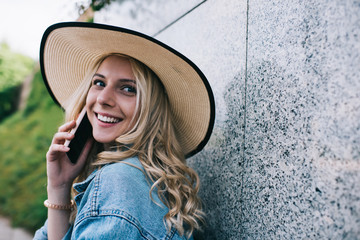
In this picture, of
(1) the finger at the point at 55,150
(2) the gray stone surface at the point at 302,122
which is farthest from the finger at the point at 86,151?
(2) the gray stone surface at the point at 302,122

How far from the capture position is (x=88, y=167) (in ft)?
7.61

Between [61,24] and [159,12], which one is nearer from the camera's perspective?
[61,24]

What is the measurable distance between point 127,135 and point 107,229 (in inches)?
25.1

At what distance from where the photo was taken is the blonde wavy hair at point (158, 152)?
1761 millimetres

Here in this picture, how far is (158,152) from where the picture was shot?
6.31 feet

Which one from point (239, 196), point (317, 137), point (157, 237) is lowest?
point (157, 237)

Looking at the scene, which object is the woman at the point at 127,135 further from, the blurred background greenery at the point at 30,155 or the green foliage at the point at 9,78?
the green foliage at the point at 9,78

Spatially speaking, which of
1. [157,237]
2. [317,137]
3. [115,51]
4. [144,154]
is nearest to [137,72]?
[115,51]

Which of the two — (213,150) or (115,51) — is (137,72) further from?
(213,150)

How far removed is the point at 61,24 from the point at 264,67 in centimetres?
131

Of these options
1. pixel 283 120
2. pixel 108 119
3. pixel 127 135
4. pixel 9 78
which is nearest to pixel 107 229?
pixel 127 135

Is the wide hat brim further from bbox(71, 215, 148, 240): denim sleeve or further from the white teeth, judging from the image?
bbox(71, 215, 148, 240): denim sleeve

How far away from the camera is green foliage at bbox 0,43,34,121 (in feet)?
50.6

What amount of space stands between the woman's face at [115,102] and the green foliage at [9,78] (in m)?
15.9
